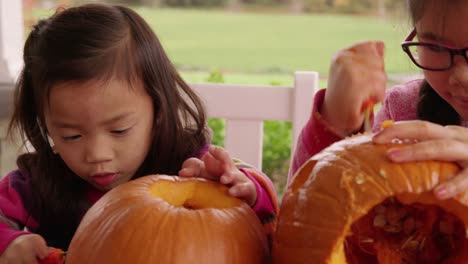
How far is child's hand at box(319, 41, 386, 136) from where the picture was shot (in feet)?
2.70

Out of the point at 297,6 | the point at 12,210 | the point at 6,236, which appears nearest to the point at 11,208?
the point at 12,210

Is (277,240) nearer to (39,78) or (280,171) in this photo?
(39,78)

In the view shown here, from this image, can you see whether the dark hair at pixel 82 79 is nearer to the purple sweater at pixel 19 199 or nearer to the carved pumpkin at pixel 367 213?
the purple sweater at pixel 19 199

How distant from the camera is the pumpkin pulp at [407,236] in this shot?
756 mm

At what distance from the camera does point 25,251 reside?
979 millimetres

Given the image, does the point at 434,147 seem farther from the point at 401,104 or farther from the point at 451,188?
the point at 401,104

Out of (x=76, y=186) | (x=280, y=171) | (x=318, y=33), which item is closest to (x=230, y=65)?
(x=318, y=33)

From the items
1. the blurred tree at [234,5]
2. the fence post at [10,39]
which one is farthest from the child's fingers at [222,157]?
the blurred tree at [234,5]

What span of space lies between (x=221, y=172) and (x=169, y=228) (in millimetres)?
177

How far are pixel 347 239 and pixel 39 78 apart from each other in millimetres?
607

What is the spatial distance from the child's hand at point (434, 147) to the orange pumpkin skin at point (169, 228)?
193 mm

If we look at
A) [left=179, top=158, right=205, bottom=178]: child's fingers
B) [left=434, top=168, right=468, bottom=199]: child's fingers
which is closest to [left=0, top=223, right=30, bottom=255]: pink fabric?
[left=179, top=158, right=205, bottom=178]: child's fingers

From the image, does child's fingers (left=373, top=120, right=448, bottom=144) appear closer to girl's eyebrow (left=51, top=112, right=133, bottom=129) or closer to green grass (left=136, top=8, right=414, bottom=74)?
girl's eyebrow (left=51, top=112, right=133, bottom=129)

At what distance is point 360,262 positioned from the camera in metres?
0.78
